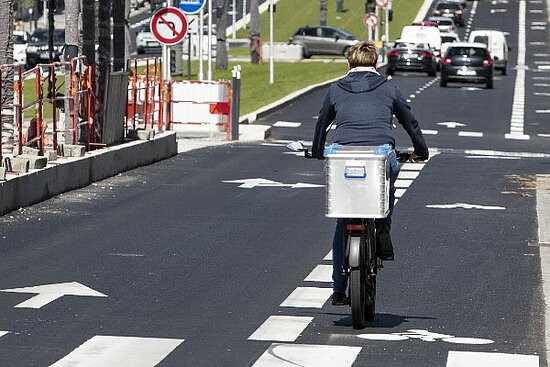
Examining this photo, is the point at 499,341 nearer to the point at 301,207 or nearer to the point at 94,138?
the point at 301,207

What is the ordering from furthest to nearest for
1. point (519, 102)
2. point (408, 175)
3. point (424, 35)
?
1. point (424, 35)
2. point (519, 102)
3. point (408, 175)

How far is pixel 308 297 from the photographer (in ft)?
41.0

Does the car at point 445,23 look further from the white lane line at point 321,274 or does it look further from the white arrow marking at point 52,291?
the white arrow marking at point 52,291

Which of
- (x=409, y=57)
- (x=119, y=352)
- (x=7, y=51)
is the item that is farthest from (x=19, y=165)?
(x=409, y=57)

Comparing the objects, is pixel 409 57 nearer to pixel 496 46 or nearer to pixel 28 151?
pixel 496 46

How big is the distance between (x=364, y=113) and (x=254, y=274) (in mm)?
2842

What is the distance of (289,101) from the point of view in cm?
4747

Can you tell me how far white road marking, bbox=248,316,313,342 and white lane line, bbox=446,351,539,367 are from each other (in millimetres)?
1055

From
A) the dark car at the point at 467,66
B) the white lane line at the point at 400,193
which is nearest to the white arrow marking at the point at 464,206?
the white lane line at the point at 400,193

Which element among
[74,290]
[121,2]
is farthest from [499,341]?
[121,2]

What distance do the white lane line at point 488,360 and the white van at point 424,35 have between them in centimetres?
6646

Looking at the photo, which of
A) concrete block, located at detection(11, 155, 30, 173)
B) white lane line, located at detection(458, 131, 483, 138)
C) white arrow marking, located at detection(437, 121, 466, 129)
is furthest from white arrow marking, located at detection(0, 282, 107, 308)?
white arrow marking, located at detection(437, 121, 466, 129)

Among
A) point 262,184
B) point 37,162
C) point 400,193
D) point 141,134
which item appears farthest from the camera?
point 141,134

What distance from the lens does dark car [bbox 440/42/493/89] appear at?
59.5 metres
